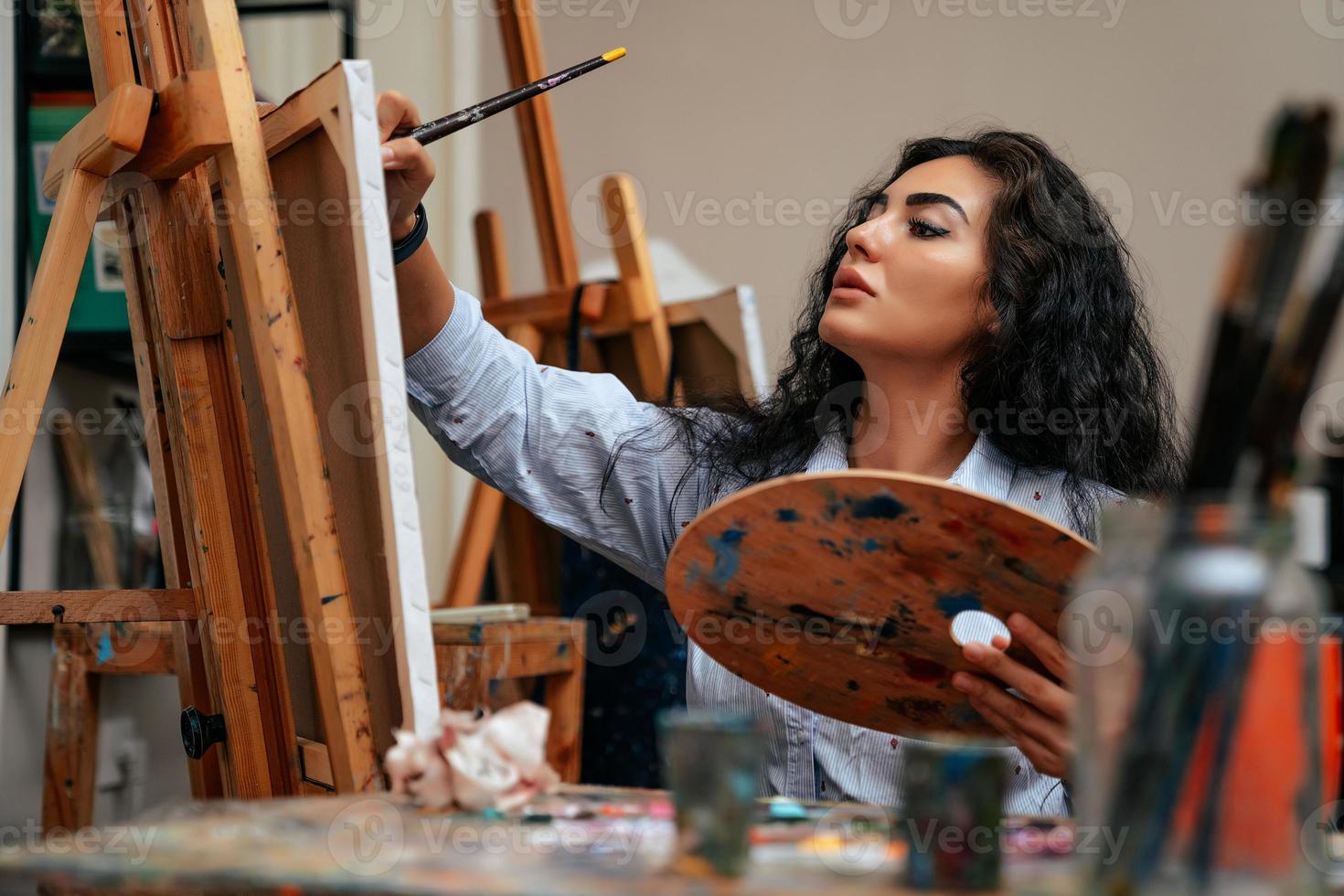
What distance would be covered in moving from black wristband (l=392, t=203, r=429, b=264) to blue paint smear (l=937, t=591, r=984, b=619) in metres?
0.64

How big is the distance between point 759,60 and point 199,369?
2.26 meters

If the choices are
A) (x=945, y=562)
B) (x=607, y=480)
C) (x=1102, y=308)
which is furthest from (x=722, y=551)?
(x=1102, y=308)

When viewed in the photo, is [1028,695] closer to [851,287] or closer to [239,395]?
[851,287]

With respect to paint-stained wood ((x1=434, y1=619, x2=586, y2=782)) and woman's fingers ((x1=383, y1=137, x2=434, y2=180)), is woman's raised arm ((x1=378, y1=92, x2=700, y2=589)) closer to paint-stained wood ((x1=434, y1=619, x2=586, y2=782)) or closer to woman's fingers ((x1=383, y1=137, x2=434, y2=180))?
woman's fingers ((x1=383, y1=137, x2=434, y2=180))

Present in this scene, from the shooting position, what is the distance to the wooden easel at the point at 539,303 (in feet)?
7.43

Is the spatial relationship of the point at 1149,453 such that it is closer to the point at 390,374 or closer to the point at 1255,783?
the point at 390,374

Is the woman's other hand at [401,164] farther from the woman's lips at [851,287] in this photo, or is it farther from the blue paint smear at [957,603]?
the blue paint smear at [957,603]

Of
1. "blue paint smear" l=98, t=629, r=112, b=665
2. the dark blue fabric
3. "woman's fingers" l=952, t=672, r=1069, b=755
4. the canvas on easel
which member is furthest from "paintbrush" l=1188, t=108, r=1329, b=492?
"blue paint smear" l=98, t=629, r=112, b=665

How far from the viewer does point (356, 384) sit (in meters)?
1.06

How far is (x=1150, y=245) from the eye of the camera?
2.99 metres

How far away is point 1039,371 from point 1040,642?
64 centimetres

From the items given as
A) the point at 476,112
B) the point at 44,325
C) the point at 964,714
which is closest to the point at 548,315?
the point at 476,112

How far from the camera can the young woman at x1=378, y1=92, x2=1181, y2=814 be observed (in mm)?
1376

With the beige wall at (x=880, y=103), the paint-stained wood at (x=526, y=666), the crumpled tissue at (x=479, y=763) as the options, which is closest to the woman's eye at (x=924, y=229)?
the paint-stained wood at (x=526, y=666)
